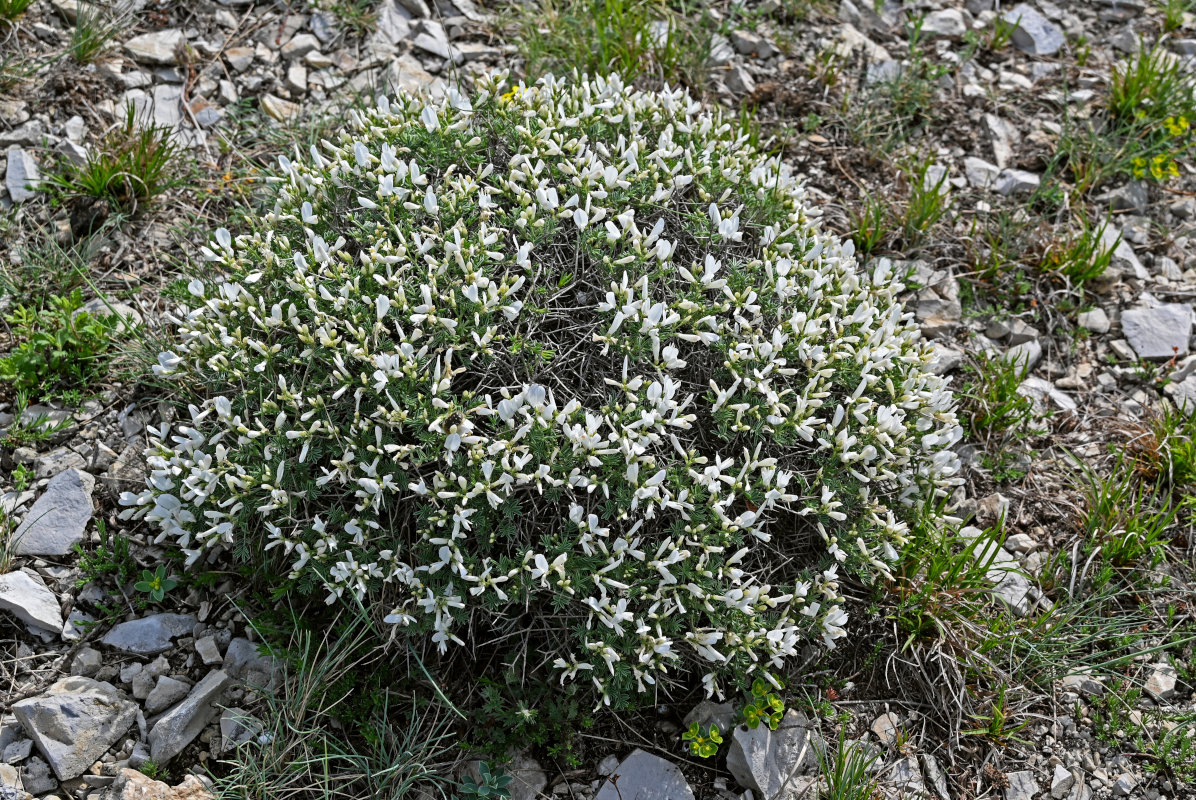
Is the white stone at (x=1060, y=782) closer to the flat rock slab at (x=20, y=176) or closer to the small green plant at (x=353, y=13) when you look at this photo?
the flat rock slab at (x=20, y=176)

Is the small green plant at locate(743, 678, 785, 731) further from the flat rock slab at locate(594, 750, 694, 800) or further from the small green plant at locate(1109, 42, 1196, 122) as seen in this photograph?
the small green plant at locate(1109, 42, 1196, 122)

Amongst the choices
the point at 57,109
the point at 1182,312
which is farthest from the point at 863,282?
the point at 57,109

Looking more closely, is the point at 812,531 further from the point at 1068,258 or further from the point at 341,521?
the point at 1068,258

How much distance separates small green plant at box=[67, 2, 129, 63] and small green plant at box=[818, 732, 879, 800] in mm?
5009

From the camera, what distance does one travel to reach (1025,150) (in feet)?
17.8

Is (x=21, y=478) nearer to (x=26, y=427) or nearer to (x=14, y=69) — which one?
(x=26, y=427)

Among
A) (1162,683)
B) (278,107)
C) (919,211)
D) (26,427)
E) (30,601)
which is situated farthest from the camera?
(278,107)

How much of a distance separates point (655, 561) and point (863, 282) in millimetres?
1624

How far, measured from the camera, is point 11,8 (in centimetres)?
479

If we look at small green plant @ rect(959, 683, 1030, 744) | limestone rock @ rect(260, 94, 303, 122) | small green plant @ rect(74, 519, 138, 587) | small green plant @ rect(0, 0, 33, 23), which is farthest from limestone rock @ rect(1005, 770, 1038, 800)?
small green plant @ rect(0, 0, 33, 23)

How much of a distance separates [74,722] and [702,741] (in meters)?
2.15

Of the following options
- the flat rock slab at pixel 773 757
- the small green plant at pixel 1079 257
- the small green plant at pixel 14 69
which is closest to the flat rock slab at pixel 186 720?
the flat rock slab at pixel 773 757

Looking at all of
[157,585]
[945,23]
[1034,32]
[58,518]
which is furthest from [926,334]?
[58,518]

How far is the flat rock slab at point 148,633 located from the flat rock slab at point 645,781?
5.47ft
